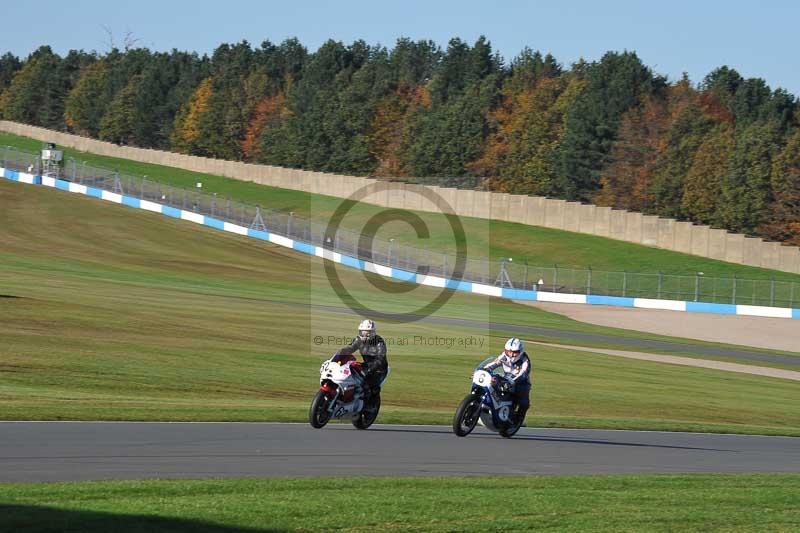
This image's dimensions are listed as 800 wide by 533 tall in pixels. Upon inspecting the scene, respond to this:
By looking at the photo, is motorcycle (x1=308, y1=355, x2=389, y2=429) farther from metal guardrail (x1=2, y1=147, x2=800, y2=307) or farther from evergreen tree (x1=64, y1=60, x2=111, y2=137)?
evergreen tree (x1=64, y1=60, x2=111, y2=137)

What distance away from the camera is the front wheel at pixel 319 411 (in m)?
19.6

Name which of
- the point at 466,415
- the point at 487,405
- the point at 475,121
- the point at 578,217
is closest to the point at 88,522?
the point at 466,415

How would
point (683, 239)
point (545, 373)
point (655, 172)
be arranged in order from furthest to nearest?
point (655, 172)
point (683, 239)
point (545, 373)

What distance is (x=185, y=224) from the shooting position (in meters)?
82.1

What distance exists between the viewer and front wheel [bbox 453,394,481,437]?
64.8 ft

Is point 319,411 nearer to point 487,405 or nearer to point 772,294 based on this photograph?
point 487,405

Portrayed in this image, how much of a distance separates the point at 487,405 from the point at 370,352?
2118mm

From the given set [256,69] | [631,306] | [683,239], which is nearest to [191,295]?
[631,306]

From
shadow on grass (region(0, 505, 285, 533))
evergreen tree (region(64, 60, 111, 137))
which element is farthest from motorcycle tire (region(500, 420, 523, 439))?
evergreen tree (region(64, 60, 111, 137))

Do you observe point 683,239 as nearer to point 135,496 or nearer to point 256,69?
point 135,496

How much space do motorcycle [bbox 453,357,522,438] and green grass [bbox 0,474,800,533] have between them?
161 inches

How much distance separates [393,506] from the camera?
12.6 m

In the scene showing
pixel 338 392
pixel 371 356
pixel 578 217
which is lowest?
pixel 338 392

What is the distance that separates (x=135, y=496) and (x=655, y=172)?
100430 mm
